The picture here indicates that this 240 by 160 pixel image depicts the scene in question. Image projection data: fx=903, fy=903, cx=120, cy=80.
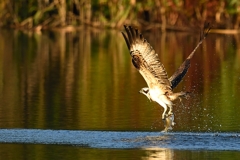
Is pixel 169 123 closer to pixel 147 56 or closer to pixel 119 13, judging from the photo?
pixel 147 56

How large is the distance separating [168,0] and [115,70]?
58.1 ft

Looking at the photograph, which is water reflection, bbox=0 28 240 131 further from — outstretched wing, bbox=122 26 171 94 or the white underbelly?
outstretched wing, bbox=122 26 171 94

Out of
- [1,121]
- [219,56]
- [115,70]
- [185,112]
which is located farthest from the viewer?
[219,56]

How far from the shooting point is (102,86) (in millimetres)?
20375

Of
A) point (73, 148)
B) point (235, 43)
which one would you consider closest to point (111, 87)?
point (73, 148)

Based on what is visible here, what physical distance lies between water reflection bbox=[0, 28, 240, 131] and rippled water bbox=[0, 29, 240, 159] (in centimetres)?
1

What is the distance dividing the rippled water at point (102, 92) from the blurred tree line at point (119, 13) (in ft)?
22.5

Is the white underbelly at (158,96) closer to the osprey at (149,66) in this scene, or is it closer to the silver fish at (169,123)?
the osprey at (149,66)

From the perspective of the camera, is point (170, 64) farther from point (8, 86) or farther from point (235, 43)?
point (235, 43)

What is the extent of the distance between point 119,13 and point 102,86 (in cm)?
2299

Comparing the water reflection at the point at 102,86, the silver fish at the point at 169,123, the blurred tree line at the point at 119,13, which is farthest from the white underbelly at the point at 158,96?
the blurred tree line at the point at 119,13

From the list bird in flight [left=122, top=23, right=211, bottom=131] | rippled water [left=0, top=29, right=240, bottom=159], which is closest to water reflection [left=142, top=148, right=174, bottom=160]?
rippled water [left=0, top=29, right=240, bottom=159]

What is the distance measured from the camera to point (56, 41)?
37.4 metres

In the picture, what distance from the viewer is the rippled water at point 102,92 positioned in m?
13.9
